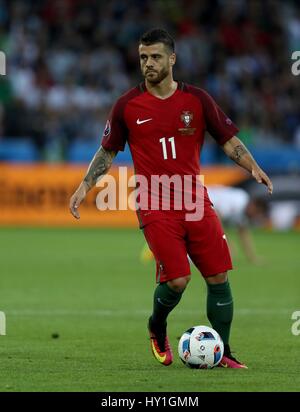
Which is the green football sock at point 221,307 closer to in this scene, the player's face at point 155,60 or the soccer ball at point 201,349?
the soccer ball at point 201,349

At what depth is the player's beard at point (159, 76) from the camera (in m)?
8.70

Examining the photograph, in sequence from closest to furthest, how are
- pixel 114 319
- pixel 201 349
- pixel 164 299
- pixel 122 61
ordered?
pixel 201 349, pixel 164 299, pixel 114 319, pixel 122 61

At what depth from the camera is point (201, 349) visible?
861cm

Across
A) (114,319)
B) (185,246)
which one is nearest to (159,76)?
(185,246)

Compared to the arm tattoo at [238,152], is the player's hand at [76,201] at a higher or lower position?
lower

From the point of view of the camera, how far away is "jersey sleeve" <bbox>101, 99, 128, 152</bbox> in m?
8.88

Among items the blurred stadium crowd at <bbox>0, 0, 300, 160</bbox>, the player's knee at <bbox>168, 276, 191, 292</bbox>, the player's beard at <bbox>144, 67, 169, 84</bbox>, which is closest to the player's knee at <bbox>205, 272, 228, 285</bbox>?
the player's knee at <bbox>168, 276, 191, 292</bbox>

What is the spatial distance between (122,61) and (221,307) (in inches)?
812

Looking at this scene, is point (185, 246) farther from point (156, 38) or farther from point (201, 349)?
point (156, 38)

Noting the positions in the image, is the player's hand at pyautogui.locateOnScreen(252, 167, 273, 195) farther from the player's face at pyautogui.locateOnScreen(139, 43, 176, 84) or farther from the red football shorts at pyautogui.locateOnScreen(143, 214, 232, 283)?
the player's face at pyautogui.locateOnScreen(139, 43, 176, 84)

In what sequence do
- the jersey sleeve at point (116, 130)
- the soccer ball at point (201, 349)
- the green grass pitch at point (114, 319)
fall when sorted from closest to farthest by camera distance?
the green grass pitch at point (114, 319) → the soccer ball at point (201, 349) → the jersey sleeve at point (116, 130)

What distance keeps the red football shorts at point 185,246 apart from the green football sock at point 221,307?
148 millimetres

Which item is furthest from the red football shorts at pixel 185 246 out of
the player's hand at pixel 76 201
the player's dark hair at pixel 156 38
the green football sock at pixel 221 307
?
the player's dark hair at pixel 156 38
